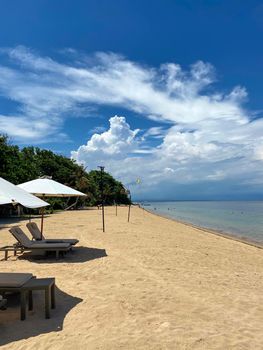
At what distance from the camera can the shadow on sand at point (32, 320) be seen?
5.02 meters

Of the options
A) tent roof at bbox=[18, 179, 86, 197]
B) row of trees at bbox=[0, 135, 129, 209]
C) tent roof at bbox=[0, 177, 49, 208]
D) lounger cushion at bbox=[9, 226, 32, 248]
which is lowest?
lounger cushion at bbox=[9, 226, 32, 248]

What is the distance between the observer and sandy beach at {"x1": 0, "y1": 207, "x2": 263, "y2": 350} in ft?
15.7

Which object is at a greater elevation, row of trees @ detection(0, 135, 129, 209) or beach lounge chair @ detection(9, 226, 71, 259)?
row of trees @ detection(0, 135, 129, 209)

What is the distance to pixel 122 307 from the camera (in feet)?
20.1

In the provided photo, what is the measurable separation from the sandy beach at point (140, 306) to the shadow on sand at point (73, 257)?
0.03 meters

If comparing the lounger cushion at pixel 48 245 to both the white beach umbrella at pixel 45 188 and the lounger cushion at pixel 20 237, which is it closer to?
the lounger cushion at pixel 20 237

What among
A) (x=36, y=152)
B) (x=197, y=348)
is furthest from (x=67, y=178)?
(x=197, y=348)

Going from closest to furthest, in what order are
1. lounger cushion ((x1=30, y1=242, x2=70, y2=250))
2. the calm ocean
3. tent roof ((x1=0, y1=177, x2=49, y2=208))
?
tent roof ((x1=0, y1=177, x2=49, y2=208)) → lounger cushion ((x1=30, y1=242, x2=70, y2=250)) → the calm ocean

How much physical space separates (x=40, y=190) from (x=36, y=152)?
4672 centimetres

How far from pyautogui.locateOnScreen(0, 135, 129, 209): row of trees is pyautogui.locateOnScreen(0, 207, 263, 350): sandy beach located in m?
18.8

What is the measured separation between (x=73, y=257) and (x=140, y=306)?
4849mm

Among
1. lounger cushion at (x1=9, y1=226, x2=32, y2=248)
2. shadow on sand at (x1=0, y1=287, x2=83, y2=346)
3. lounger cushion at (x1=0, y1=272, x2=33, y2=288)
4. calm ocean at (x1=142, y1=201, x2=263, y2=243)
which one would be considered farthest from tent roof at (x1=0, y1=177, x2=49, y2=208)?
calm ocean at (x1=142, y1=201, x2=263, y2=243)

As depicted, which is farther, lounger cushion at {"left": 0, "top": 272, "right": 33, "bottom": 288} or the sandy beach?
lounger cushion at {"left": 0, "top": 272, "right": 33, "bottom": 288}

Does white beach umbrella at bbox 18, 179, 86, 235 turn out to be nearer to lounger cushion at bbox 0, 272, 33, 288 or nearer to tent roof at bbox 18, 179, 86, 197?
tent roof at bbox 18, 179, 86, 197
